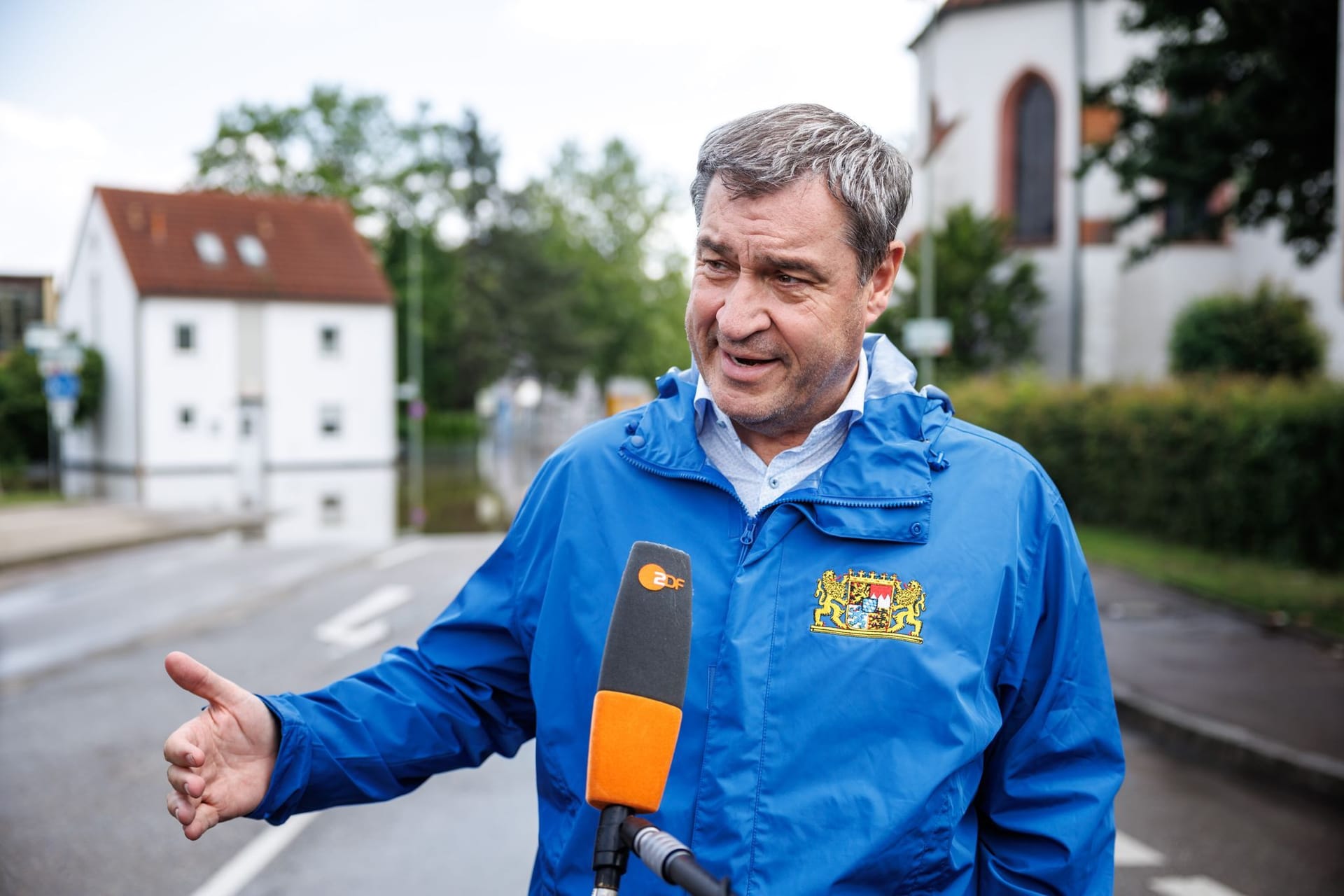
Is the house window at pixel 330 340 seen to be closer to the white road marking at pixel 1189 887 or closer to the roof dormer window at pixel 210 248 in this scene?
the roof dormer window at pixel 210 248

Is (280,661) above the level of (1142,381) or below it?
below

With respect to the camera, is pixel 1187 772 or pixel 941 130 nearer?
pixel 1187 772

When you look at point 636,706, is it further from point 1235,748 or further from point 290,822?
point 1235,748

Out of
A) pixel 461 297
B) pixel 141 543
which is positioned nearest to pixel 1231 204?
pixel 141 543

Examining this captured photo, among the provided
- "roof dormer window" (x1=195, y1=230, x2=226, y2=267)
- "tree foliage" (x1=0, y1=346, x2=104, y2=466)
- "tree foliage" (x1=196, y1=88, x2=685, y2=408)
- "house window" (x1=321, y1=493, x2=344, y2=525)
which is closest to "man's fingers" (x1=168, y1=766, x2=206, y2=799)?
"house window" (x1=321, y1=493, x2=344, y2=525)

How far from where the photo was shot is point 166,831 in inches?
226

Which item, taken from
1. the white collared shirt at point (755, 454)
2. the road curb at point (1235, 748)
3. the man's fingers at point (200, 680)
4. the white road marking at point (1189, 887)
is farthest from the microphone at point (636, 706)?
the road curb at point (1235, 748)

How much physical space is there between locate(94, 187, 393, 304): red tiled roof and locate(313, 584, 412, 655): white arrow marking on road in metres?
31.5

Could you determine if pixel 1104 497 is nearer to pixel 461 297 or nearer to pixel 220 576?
pixel 220 576

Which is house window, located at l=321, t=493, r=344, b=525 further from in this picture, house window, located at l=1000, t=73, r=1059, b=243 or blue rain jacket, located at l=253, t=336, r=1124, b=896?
blue rain jacket, located at l=253, t=336, r=1124, b=896

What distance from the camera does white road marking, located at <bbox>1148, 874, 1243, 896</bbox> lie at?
16.4 ft

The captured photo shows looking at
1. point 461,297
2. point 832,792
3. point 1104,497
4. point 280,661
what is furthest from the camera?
point 461,297

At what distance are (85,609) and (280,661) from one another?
4543 millimetres

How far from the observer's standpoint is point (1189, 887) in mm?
5078
